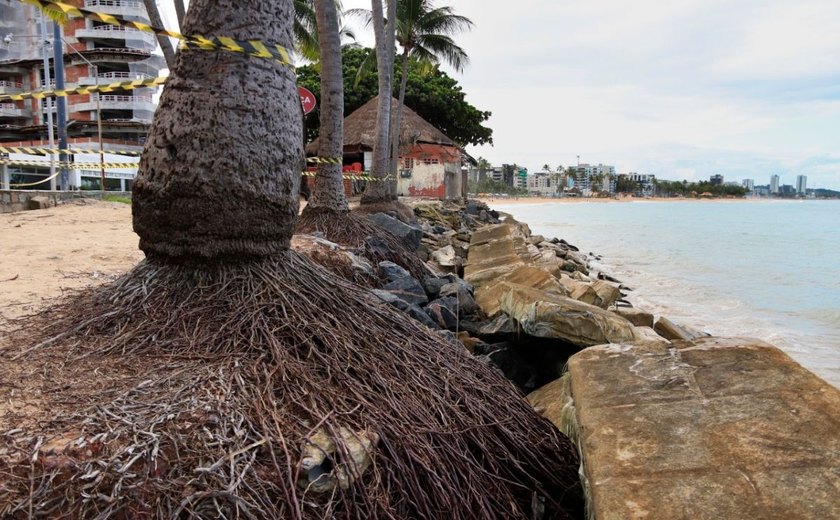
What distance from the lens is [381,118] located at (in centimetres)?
1348

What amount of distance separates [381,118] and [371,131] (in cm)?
1178

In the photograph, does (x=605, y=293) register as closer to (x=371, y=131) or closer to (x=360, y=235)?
(x=360, y=235)

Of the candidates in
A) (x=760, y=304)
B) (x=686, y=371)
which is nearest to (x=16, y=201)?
(x=686, y=371)

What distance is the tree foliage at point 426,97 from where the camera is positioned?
1179 inches

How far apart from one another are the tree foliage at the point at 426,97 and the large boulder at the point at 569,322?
81.8 ft

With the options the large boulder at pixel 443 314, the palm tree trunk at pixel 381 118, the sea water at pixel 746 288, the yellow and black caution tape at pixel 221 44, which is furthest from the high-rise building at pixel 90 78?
the yellow and black caution tape at pixel 221 44

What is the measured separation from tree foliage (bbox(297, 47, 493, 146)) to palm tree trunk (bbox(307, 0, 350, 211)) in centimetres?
2018

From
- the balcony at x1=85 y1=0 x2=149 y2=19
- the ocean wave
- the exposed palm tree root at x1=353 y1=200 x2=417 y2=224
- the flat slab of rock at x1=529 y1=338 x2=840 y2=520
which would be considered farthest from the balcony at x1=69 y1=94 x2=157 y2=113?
the flat slab of rock at x1=529 y1=338 x2=840 y2=520

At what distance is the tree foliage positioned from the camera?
29.9m

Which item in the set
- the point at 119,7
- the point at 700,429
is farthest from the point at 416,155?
the point at 119,7

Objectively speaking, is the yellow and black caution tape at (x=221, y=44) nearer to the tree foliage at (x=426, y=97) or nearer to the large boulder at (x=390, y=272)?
the large boulder at (x=390, y=272)

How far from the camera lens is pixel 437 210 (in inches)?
742

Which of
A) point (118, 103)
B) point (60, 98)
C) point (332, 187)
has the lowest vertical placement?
point (332, 187)

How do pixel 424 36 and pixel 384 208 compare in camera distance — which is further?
pixel 424 36
